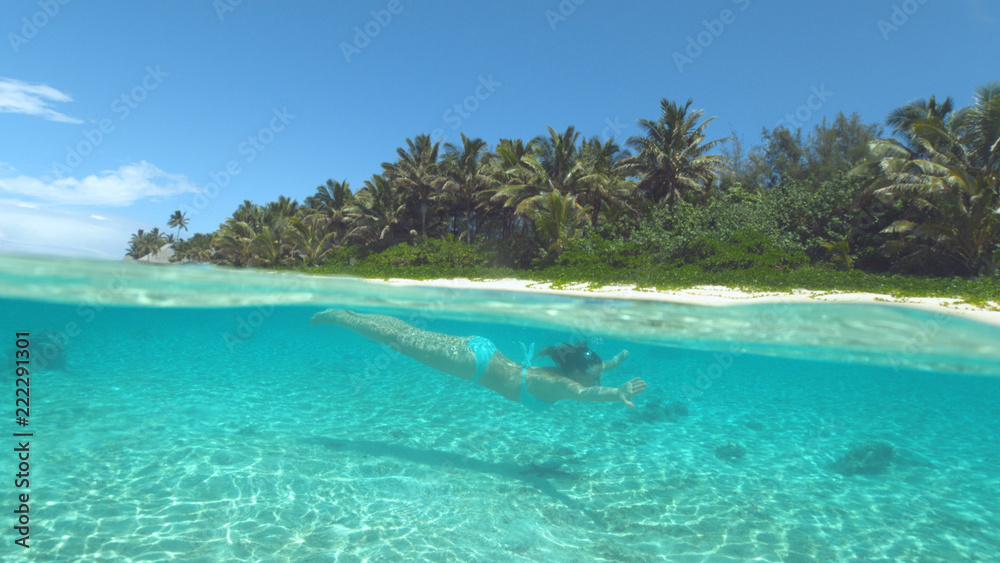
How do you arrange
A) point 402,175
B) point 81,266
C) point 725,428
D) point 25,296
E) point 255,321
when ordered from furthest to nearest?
point 402,175
point 255,321
point 25,296
point 81,266
point 725,428

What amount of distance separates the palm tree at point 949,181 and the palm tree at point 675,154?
897cm

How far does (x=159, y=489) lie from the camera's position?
19.8 ft

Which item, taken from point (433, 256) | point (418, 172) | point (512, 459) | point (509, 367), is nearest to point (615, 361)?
point (509, 367)

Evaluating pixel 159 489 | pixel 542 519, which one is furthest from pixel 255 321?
pixel 542 519

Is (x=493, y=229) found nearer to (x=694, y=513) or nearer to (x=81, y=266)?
(x=81, y=266)

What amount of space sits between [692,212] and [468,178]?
16465 mm

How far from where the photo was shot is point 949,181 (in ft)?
69.6

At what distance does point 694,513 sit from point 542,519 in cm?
205

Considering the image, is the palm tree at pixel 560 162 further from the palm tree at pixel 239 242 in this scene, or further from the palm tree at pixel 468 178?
the palm tree at pixel 239 242

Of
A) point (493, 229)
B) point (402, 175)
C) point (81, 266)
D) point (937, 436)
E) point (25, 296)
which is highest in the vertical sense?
point (402, 175)

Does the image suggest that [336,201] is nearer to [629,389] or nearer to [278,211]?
[278,211]

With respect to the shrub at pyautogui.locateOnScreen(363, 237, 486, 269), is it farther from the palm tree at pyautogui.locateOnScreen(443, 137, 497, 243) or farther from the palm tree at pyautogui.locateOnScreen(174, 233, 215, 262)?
the palm tree at pyautogui.locateOnScreen(174, 233, 215, 262)

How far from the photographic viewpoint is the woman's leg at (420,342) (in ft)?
19.0

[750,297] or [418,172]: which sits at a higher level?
[418,172]
